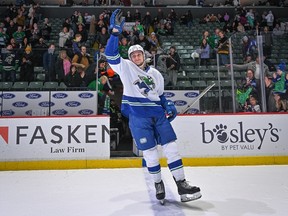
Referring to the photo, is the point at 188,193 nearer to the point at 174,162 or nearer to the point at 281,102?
the point at 174,162

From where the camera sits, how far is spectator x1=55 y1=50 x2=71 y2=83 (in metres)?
6.78

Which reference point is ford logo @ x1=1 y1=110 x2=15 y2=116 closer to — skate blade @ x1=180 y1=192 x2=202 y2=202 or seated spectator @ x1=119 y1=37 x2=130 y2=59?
seated spectator @ x1=119 y1=37 x2=130 y2=59

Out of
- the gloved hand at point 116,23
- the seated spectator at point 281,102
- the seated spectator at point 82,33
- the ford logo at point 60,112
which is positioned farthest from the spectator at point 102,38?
the gloved hand at point 116,23

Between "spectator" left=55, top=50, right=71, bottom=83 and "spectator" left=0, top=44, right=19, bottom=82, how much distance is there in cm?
97

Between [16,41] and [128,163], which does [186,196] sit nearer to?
[128,163]

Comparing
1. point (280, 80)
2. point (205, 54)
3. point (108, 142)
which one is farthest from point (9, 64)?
point (280, 80)

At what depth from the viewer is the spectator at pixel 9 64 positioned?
22.3 feet

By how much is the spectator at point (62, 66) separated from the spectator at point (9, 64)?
97 centimetres

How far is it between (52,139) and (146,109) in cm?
289

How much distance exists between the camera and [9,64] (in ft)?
22.8

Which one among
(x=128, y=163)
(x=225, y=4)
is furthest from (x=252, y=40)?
(x=225, y=4)

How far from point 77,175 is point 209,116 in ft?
8.67

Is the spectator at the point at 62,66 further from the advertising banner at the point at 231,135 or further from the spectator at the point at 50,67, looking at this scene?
the advertising banner at the point at 231,135

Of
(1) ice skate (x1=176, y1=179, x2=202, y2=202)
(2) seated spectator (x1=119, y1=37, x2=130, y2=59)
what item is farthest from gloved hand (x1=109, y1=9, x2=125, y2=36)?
(2) seated spectator (x1=119, y1=37, x2=130, y2=59)
